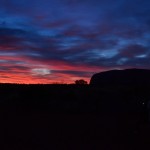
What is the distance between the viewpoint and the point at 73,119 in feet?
77.0

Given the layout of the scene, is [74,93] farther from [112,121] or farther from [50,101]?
[112,121]

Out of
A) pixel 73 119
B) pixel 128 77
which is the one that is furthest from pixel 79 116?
pixel 128 77

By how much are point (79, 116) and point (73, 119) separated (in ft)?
7.10

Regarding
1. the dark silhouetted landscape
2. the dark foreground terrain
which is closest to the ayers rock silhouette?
the dark silhouetted landscape

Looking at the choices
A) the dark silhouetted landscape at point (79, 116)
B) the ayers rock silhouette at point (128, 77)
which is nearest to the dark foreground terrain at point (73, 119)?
the dark silhouetted landscape at point (79, 116)

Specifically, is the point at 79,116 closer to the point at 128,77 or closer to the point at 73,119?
the point at 73,119

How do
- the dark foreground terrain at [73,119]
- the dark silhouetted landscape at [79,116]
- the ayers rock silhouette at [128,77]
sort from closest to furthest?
the dark foreground terrain at [73,119] < the dark silhouetted landscape at [79,116] < the ayers rock silhouette at [128,77]

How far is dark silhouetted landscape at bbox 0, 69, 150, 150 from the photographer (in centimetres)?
1523

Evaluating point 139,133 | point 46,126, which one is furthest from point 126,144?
point 46,126

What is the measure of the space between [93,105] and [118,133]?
41.7 ft

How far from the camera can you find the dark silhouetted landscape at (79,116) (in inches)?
600

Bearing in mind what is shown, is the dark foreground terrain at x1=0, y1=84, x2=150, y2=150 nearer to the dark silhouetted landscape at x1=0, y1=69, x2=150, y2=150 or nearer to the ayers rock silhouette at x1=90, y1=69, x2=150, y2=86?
the dark silhouetted landscape at x1=0, y1=69, x2=150, y2=150

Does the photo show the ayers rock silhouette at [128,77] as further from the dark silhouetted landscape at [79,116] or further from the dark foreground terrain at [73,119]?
the dark foreground terrain at [73,119]

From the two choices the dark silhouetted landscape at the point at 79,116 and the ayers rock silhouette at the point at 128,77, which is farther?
the ayers rock silhouette at the point at 128,77
